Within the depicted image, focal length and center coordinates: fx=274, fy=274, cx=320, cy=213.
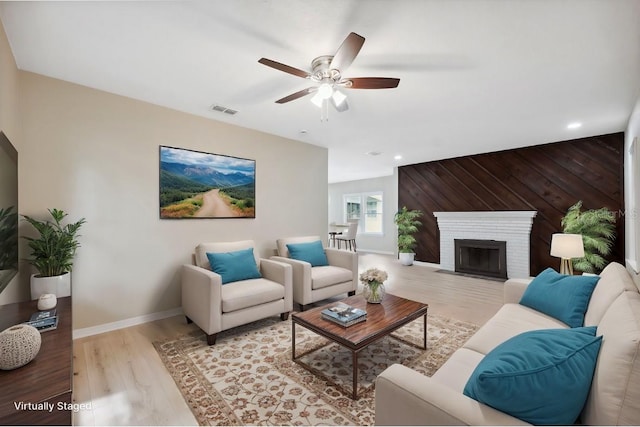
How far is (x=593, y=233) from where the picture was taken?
3.99 metres

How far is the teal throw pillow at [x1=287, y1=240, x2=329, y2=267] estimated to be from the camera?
3689mm

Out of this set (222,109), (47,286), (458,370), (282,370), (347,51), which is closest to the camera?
(458,370)

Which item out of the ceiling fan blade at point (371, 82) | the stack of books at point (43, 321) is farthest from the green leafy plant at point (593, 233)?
the stack of books at point (43, 321)

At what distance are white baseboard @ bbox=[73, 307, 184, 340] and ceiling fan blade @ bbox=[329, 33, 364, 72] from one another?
3137 mm

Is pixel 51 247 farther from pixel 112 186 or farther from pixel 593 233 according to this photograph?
pixel 593 233

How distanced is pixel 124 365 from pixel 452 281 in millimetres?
4812

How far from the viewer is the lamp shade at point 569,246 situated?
9.64 feet

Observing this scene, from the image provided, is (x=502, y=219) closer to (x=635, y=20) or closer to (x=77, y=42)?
(x=635, y=20)

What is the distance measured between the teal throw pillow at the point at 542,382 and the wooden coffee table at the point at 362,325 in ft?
3.11

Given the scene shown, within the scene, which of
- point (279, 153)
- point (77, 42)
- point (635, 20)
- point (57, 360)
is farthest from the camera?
point (279, 153)

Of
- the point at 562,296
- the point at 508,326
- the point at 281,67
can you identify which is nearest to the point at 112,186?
the point at 281,67

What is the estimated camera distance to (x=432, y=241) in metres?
6.28

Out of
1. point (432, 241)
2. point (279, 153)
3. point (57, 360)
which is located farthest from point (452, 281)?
point (57, 360)

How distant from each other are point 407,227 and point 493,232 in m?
1.72
